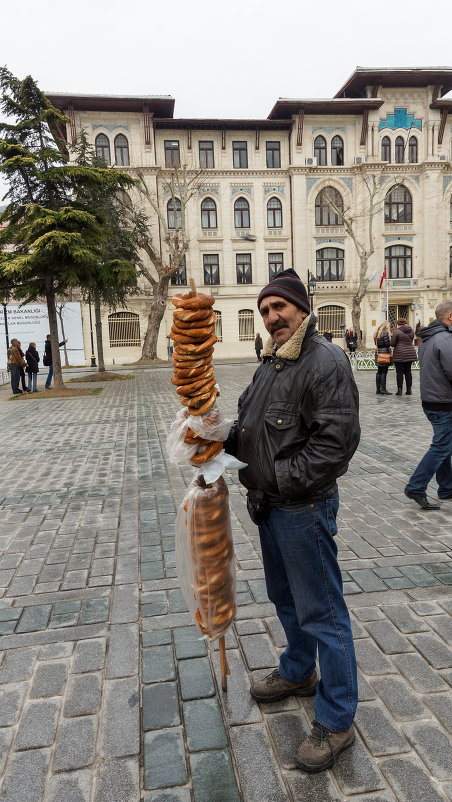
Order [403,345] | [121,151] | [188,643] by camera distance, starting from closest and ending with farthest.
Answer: [188,643] → [403,345] → [121,151]

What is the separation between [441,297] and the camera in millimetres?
38219

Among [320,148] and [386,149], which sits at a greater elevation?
[320,148]

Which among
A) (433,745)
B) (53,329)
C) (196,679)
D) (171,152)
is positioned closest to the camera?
(433,745)

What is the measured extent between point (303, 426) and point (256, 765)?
1504mm

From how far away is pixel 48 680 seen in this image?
2.92 meters

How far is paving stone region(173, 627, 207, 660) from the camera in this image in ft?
10.2

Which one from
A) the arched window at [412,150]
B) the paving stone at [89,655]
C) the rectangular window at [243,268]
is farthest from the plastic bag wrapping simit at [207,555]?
the arched window at [412,150]

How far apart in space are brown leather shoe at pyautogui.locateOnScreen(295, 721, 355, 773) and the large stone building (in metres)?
35.0

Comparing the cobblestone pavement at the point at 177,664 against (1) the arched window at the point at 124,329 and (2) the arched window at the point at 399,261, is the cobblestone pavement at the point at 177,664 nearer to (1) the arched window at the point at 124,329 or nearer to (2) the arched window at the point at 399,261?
Answer: (1) the arched window at the point at 124,329

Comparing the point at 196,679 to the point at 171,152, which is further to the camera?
the point at 171,152

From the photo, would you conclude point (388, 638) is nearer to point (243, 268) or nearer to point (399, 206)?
point (243, 268)

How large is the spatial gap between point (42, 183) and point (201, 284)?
1986 cm

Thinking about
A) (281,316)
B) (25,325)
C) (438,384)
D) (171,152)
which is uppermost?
(171,152)

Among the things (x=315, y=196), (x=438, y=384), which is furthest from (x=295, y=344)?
(x=315, y=196)
